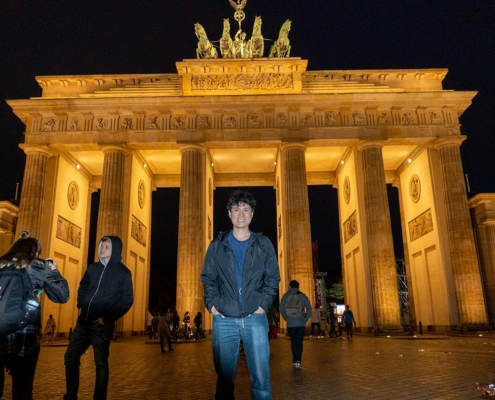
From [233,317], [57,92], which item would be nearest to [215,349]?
[233,317]

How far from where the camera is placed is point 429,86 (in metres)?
31.8

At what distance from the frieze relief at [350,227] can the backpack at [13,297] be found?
29.0m

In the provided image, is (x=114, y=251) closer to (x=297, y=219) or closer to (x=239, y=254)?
(x=239, y=254)

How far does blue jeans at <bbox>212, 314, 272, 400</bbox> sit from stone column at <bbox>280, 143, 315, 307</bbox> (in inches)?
895

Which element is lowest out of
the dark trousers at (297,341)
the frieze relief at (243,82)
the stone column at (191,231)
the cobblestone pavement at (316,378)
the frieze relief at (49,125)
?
the cobblestone pavement at (316,378)

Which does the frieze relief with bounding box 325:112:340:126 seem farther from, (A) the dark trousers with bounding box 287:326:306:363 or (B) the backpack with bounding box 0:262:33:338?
(B) the backpack with bounding box 0:262:33:338

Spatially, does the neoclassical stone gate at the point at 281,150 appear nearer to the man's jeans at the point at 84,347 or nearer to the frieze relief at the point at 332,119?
the frieze relief at the point at 332,119

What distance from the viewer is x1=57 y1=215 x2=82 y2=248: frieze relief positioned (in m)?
30.6

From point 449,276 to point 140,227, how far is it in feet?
74.2

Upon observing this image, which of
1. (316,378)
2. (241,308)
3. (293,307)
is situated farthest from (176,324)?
(241,308)

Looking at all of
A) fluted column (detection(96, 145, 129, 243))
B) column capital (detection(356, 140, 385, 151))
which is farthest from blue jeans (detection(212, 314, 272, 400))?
column capital (detection(356, 140, 385, 151))

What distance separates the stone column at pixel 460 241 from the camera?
26344mm

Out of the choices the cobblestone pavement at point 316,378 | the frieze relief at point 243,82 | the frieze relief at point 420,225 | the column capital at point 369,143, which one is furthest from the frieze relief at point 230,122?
the cobblestone pavement at point 316,378

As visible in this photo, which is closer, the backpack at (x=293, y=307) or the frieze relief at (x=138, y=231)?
the backpack at (x=293, y=307)
